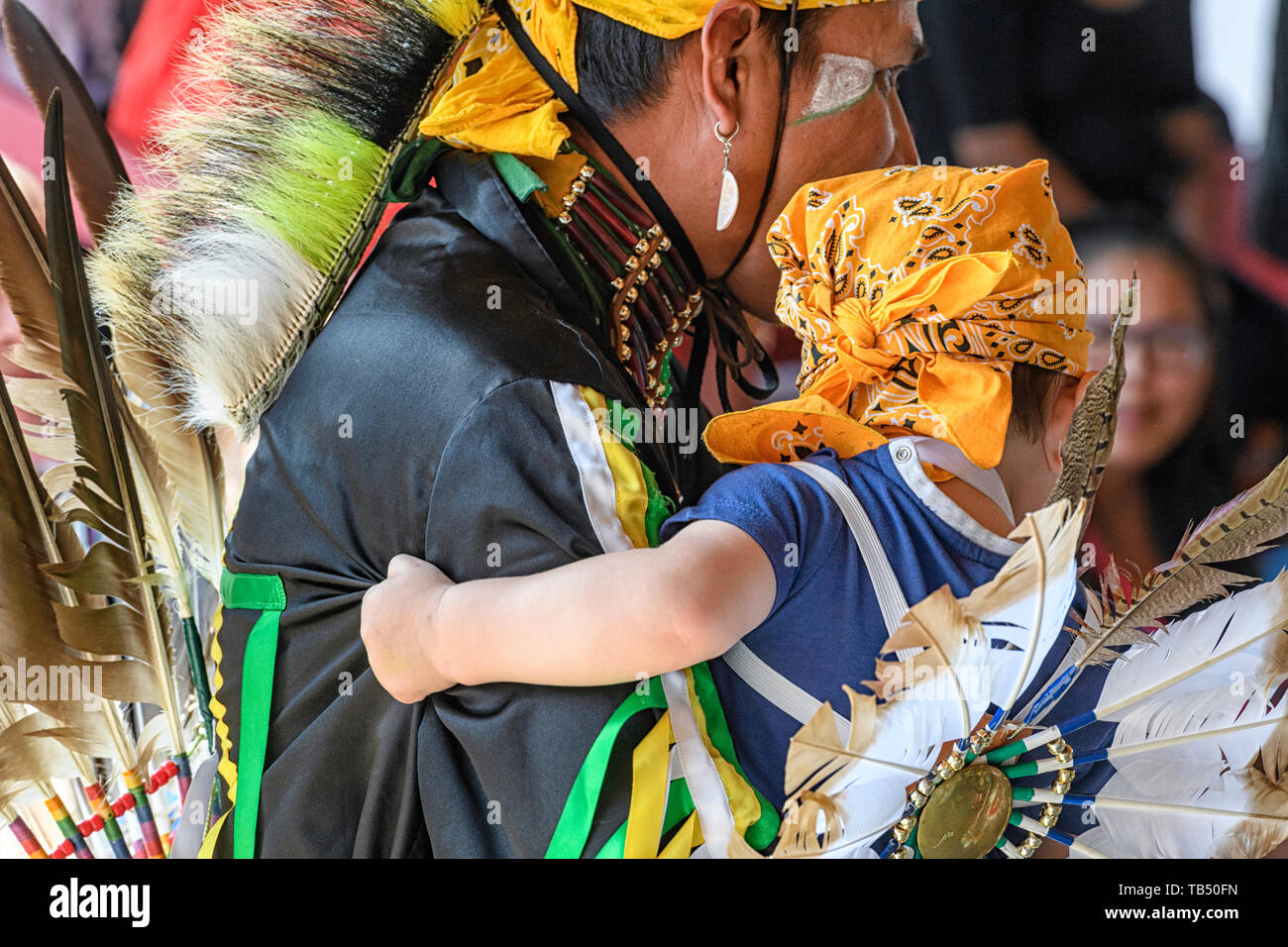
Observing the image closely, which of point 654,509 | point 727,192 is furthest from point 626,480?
point 727,192

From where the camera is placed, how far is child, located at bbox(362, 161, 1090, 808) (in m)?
0.81

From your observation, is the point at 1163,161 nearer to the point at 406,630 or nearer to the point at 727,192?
the point at 727,192

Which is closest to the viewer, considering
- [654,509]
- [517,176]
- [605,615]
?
[605,615]

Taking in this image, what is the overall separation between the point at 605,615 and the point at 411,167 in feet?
1.58

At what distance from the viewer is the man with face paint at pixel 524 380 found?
87cm

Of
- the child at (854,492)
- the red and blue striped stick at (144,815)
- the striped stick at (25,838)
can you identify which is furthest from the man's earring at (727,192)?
the striped stick at (25,838)

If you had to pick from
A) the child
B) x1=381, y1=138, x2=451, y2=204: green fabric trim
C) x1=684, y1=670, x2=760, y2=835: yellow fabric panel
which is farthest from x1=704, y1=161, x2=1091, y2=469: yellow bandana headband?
x1=381, y1=138, x2=451, y2=204: green fabric trim

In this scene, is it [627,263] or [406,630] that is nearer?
[406,630]

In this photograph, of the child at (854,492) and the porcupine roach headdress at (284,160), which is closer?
the child at (854,492)

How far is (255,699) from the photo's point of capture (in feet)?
3.32

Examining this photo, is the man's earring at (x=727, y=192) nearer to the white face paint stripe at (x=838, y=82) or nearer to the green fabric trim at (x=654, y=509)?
the white face paint stripe at (x=838, y=82)

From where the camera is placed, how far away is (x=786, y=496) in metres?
0.83

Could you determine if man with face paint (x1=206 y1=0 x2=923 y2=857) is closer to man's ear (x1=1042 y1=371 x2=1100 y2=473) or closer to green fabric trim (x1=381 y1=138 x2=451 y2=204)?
green fabric trim (x1=381 y1=138 x2=451 y2=204)

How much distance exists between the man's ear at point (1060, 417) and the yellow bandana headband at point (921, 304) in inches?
0.7
